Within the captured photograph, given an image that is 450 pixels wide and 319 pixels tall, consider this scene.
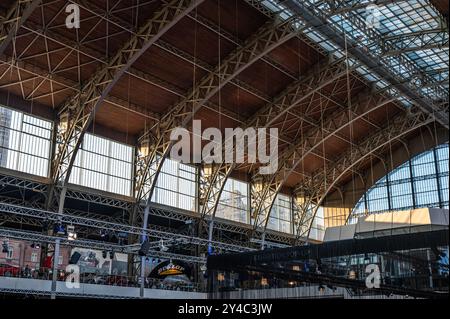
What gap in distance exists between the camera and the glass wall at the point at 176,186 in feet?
133

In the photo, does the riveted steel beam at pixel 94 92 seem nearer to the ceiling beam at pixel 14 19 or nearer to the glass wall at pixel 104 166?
the glass wall at pixel 104 166

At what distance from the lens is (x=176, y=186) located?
1638 inches

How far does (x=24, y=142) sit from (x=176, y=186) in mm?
11355

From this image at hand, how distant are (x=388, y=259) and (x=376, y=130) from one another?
26419mm

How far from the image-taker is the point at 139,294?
3609cm

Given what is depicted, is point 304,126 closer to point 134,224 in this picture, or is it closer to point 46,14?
point 134,224

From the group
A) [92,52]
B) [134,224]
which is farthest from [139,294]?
[92,52]

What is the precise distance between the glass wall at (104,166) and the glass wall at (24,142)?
2.13 meters

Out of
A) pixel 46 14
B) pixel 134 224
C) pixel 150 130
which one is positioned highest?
pixel 46 14

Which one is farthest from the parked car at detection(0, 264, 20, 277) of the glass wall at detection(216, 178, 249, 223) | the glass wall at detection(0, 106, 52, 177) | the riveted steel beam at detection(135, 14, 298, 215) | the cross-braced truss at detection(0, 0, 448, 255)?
the glass wall at detection(216, 178, 249, 223)

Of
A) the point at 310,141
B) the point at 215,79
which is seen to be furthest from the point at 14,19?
the point at 310,141

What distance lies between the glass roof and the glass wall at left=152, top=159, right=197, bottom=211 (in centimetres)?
1323

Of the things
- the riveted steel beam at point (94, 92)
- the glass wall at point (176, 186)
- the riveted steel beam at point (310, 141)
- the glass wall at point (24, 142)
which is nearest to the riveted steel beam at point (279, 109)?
the glass wall at point (176, 186)

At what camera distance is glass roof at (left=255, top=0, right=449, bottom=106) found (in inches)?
1196
